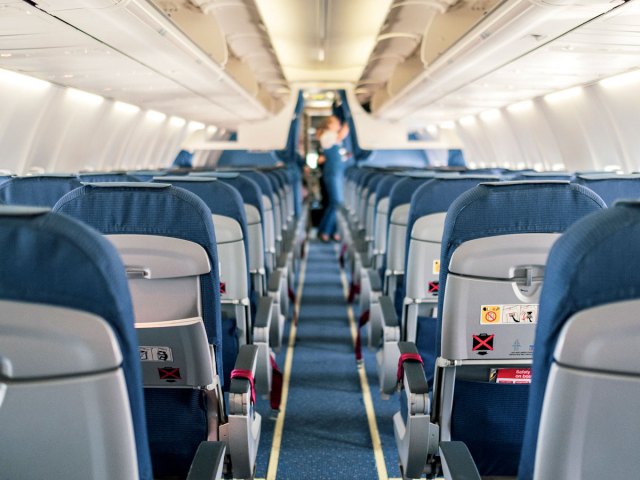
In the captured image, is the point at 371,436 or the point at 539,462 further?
the point at 371,436

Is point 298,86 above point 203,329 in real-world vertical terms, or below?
above

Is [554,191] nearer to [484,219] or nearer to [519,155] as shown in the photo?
[484,219]

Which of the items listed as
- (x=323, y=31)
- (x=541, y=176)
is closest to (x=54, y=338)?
(x=541, y=176)

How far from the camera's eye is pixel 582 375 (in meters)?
1.15

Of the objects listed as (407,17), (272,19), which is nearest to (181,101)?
(272,19)

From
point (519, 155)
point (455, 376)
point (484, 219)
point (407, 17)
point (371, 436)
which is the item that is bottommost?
point (371, 436)

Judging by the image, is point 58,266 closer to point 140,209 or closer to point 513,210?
point 140,209

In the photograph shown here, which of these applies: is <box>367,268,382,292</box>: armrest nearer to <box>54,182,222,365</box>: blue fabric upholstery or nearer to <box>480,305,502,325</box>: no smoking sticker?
<box>480,305,502,325</box>: no smoking sticker

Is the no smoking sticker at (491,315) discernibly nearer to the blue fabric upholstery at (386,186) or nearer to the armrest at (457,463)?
the armrest at (457,463)

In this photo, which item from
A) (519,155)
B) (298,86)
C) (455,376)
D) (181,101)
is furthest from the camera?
(298,86)

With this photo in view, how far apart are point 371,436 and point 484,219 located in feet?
7.88

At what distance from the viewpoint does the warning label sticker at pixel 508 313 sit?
219 cm

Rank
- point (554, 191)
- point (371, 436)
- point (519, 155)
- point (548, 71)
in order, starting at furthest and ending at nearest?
1. point (519, 155)
2. point (548, 71)
3. point (371, 436)
4. point (554, 191)

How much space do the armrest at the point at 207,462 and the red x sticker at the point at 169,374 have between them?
0.37 metres
